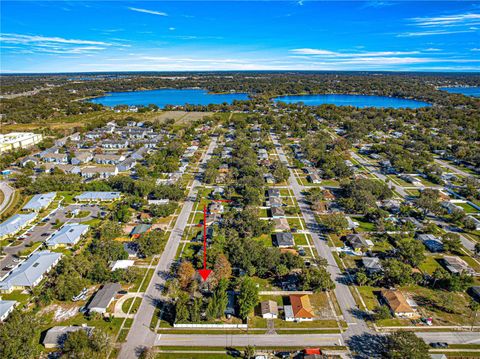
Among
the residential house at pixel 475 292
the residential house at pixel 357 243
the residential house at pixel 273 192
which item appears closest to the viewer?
the residential house at pixel 475 292

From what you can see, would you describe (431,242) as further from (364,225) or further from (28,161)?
(28,161)

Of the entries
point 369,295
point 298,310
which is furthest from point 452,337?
point 298,310

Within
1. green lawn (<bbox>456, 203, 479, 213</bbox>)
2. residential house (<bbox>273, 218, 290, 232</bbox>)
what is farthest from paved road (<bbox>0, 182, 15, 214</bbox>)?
green lawn (<bbox>456, 203, 479, 213</bbox>)

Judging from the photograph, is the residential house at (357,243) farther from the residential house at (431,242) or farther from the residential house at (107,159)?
the residential house at (107,159)

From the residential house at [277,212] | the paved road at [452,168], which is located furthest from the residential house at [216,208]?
the paved road at [452,168]

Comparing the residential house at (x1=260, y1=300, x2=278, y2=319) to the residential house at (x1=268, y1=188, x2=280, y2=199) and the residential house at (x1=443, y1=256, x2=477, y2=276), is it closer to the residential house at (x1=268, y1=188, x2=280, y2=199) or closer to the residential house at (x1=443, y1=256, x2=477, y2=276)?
the residential house at (x1=443, y1=256, x2=477, y2=276)

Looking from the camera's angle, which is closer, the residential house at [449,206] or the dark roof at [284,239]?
the dark roof at [284,239]

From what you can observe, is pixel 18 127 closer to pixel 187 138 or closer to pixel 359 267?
pixel 187 138
